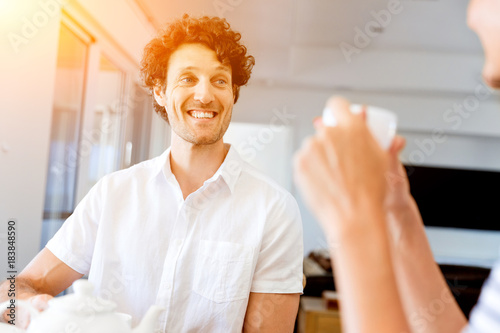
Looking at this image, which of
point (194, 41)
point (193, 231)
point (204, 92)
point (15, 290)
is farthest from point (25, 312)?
point (194, 41)

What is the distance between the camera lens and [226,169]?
1235 millimetres

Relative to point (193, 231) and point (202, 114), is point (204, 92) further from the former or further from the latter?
point (193, 231)

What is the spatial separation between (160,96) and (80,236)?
1.55 feet

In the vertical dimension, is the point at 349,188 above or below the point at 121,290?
above

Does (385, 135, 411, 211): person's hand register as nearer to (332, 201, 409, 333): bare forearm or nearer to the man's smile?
(332, 201, 409, 333): bare forearm

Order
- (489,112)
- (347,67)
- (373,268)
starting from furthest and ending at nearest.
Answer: (489,112) → (347,67) → (373,268)

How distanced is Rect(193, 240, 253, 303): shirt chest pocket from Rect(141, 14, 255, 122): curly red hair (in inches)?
20.2

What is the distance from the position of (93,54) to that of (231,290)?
7.95ft

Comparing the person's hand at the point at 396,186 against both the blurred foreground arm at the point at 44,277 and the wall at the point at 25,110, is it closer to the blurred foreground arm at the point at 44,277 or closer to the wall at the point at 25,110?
the blurred foreground arm at the point at 44,277

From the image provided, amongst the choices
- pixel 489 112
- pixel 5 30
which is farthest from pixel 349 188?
pixel 489 112

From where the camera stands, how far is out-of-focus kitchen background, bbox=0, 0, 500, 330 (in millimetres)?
2174

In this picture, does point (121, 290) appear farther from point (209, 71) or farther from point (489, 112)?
point (489, 112)

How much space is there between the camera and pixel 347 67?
5.31 metres

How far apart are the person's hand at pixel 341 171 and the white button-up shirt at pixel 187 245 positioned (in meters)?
0.69
